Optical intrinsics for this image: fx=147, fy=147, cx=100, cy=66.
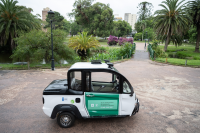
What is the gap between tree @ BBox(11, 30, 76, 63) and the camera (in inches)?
545

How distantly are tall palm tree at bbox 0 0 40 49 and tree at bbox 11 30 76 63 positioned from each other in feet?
19.6

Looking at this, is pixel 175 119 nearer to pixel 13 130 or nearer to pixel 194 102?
pixel 194 102

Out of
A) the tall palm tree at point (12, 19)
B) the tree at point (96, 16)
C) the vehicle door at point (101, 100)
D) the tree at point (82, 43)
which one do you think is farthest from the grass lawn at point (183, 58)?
the tree at point (96, 16)

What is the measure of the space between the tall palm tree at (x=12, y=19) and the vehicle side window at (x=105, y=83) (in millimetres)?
17530

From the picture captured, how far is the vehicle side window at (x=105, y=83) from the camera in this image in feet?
16.2

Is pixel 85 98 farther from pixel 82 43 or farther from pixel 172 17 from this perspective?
pixel 172 17

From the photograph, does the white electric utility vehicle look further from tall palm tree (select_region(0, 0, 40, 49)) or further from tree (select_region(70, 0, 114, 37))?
tree (select_region(70, 0, 114, 37))

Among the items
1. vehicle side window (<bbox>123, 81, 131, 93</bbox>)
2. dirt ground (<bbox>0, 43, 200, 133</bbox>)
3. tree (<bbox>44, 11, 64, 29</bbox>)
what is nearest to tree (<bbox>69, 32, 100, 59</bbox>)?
dirt ground (<bbox>0, 43, 200, 133</bbox>)

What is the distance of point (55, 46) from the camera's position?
49.1 ft

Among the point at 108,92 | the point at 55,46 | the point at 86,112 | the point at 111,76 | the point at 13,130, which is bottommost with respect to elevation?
the point at 13,130

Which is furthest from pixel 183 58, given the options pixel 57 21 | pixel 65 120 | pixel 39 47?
pixel 57 21

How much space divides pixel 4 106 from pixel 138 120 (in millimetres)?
5682

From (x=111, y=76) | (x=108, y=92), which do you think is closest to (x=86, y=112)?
(x=108, y=92)

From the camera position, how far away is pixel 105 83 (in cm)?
550
